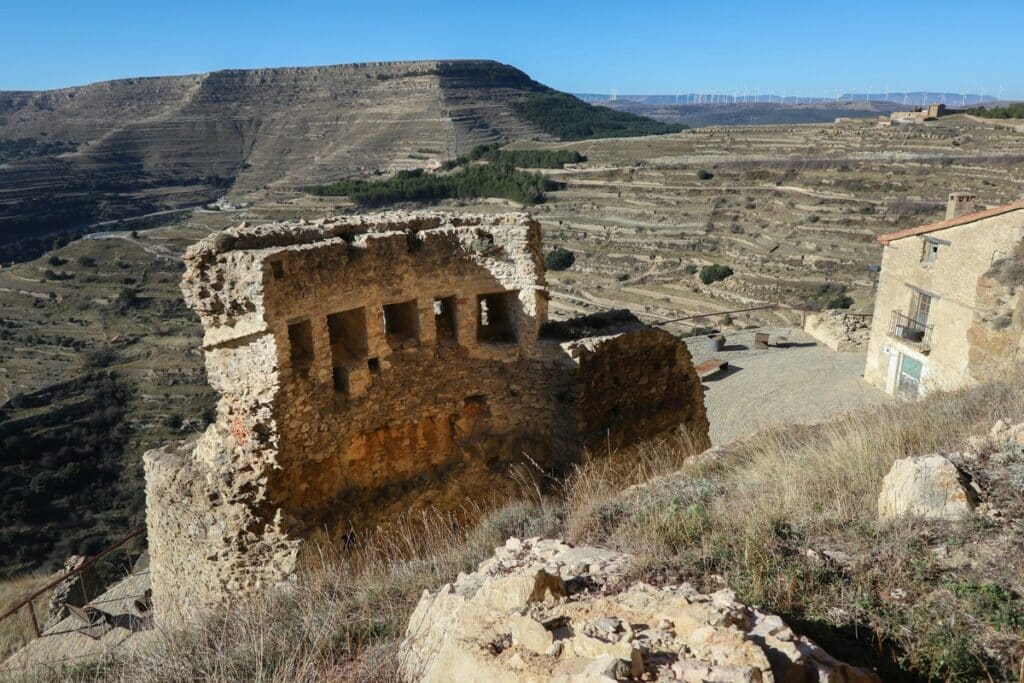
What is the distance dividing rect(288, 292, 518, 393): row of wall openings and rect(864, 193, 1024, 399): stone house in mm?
8358

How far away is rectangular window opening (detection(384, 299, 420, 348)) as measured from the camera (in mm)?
8031

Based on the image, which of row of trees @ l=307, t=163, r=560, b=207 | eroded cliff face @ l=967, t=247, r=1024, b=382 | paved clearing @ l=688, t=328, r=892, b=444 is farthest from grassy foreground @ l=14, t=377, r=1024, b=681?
row of trees @ l=307, t=163, r=560, b=207

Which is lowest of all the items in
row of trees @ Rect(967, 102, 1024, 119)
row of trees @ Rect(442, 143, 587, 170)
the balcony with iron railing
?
the balcony with iron railing

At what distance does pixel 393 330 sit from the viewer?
848 centimetres

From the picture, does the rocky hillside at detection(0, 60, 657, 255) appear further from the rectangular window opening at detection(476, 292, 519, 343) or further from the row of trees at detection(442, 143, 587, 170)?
the rectangular window opening at detection(476, 292, 519, 343)

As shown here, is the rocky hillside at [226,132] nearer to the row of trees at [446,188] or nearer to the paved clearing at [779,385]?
the row of trees at [446,188]

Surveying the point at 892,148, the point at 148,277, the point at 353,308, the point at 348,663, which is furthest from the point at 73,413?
the point at 892,148

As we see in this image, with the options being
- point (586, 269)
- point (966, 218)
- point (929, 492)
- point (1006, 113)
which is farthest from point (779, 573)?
point (1006, 113)

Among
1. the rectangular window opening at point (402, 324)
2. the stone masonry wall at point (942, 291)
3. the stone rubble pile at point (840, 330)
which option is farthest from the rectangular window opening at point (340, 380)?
the stone rubble pile at point (840, 330)

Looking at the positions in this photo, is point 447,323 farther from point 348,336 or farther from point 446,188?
point 446,188

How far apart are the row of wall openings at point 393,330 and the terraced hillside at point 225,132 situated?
2148 inches

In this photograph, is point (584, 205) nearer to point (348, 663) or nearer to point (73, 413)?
point (73, 413)

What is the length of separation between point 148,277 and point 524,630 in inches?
1630

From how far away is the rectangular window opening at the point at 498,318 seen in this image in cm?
878
